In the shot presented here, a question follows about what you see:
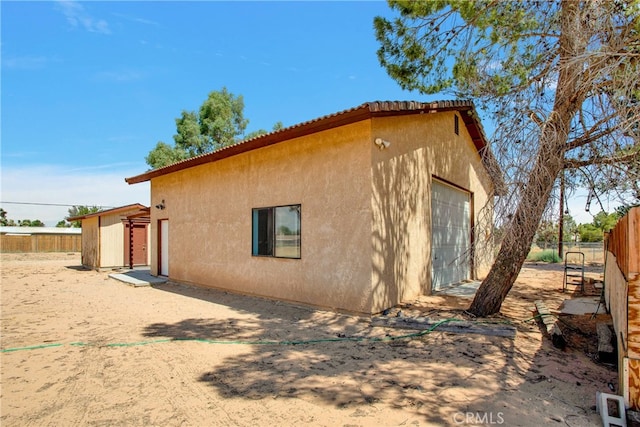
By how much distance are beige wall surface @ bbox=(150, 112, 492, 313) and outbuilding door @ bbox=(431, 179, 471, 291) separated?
0.44 metres

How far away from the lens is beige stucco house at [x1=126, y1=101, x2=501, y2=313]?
259 inches

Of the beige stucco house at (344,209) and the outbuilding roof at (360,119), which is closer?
the outbuilding roof at (360,119)

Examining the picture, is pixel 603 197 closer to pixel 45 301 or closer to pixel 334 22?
pixel 334 22

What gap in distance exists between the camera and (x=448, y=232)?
9.95 metres

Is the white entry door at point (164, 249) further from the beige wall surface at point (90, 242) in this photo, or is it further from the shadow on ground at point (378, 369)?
the shadow on ground at point (378, 369)

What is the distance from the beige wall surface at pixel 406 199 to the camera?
6.62 meters

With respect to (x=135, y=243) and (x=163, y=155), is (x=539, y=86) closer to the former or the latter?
(x=135, y=243)

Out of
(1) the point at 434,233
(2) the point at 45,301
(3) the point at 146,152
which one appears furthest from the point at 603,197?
(3) the point at 146,152

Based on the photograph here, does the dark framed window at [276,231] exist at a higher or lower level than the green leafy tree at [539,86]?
lower

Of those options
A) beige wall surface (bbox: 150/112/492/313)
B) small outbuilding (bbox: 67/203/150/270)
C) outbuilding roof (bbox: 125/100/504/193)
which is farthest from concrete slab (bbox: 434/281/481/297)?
small outbuilding (bbox: 67/203/150/270)

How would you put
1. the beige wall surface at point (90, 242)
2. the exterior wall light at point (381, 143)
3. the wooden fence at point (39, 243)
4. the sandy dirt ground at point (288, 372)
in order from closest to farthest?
the sandy dirt ground at point (288, 372)
the exterior wall light at point (381, 143)
the beige wall surface at point (90, 242)
the wooden fence at point (39, 243)

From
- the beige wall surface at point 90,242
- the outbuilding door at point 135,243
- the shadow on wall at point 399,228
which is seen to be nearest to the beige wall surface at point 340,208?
the shadow on wall at point 399,228

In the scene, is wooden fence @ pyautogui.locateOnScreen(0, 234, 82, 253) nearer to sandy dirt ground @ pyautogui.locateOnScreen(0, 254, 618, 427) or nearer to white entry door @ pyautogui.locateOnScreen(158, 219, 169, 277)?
white entry door @ pyautogui.locateOnScreen(158, 219, 169, 277)

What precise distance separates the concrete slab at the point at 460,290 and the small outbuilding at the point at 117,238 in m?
14.2
